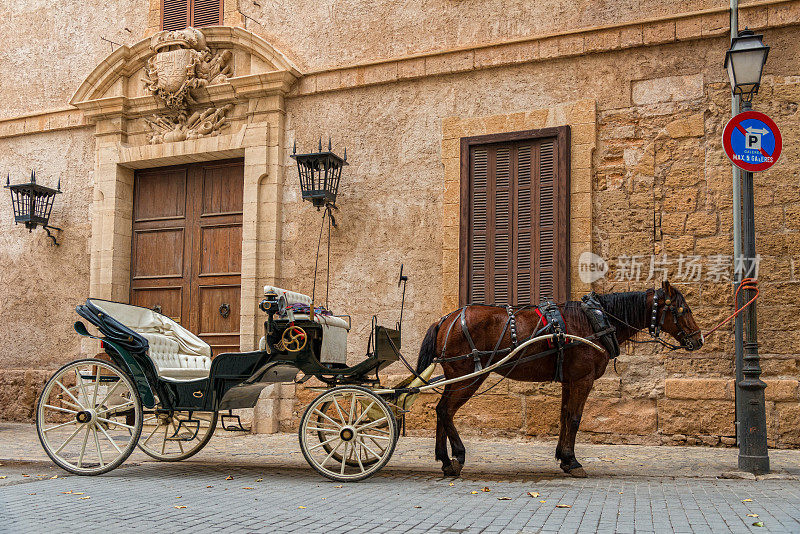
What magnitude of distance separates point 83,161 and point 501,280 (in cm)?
698

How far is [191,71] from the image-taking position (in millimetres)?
11430

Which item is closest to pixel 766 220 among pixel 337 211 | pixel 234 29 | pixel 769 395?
pixel 769 395

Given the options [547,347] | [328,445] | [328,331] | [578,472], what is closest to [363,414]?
[328,445]

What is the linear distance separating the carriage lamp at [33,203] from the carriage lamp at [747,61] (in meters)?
9.81

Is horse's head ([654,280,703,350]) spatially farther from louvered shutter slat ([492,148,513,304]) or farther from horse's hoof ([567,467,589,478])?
louvered shutter slat ([492,148,513,304])

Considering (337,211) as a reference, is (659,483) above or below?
below

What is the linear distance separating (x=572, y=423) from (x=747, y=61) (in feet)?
11.7

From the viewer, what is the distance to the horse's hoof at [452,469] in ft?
21.6

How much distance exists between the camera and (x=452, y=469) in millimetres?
6566

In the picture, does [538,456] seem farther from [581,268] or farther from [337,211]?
[337,211]

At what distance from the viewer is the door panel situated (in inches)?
442

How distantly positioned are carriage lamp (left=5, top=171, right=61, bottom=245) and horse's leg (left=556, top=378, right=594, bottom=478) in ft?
29.3

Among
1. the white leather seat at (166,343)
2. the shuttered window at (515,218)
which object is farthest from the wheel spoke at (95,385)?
the shuttered window at (515,218)

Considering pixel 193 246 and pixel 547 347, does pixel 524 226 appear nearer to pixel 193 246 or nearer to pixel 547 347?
pixel 547 347
